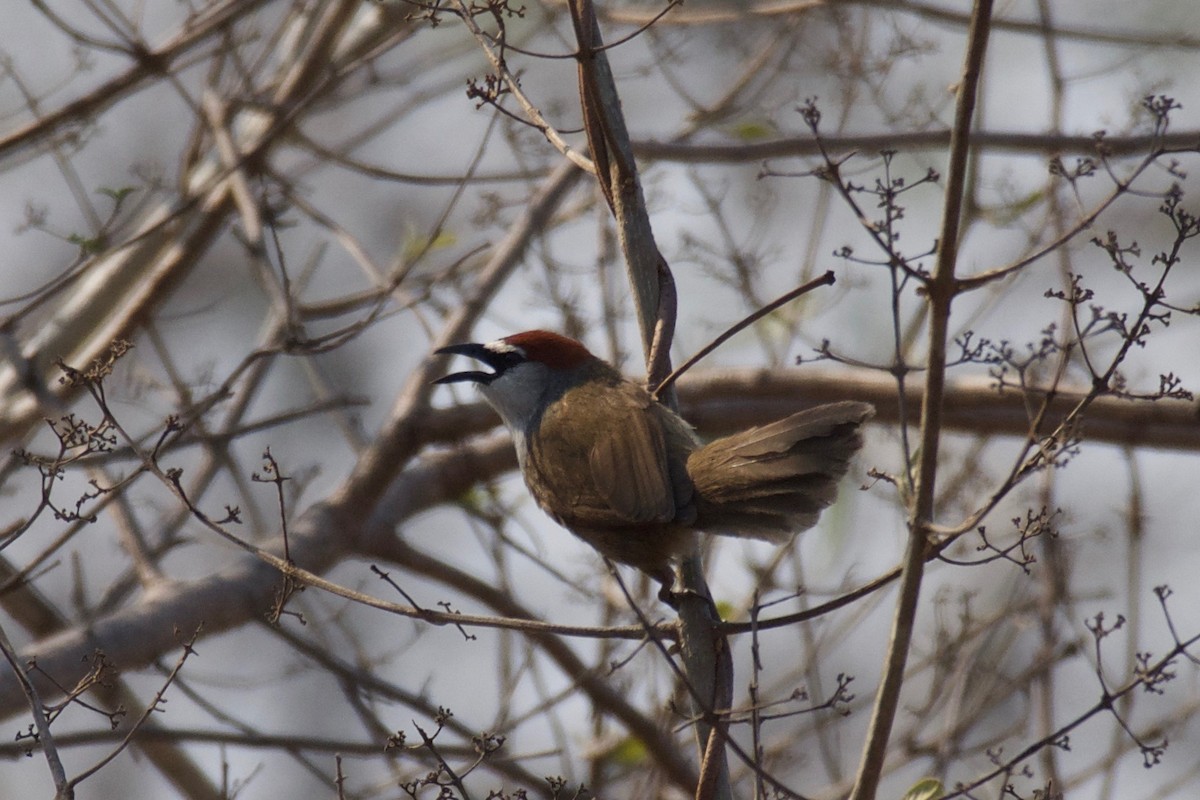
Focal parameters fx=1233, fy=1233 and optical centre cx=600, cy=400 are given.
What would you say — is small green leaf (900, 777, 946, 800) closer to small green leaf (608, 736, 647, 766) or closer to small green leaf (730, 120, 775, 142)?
small green leaf (608, 736, 647, 766)

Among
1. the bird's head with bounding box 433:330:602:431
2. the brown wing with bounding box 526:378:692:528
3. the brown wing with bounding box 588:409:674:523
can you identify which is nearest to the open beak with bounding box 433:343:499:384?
the bird's head with bounding box 433:330:602:431

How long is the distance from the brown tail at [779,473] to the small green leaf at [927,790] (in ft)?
3.25

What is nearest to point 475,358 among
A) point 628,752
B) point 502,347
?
point 502,347

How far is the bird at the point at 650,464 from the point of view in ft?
11.0

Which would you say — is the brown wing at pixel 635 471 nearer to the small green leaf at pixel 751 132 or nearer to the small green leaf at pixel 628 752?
the small green leaf at pixel 628 752

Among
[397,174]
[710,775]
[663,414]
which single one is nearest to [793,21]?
[397,174]

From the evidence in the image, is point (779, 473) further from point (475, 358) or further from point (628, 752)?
point (628, 752)

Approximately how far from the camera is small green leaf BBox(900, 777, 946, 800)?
2510mm

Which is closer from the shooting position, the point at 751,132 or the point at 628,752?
the point at 628,752

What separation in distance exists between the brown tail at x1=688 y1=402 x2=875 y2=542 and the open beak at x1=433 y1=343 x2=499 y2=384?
39.2 inches

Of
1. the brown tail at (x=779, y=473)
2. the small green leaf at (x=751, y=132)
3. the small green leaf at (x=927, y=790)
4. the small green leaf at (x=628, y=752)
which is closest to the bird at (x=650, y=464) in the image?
the brown tail at (x=779, y=473)

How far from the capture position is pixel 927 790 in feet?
8.31

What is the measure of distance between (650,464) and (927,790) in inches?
53.6

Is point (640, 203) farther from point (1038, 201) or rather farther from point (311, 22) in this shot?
point (311, 22)
